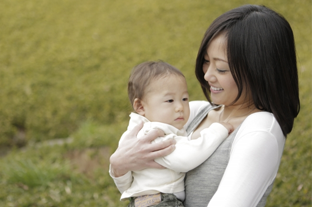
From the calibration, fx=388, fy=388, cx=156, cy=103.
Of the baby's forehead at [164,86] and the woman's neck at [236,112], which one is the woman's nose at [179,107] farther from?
the woman's neck at [236,112]

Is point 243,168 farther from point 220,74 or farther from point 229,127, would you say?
point 220,74

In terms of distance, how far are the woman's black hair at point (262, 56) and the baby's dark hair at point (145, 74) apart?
331 millimetres

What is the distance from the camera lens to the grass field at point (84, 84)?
4297 millimetres

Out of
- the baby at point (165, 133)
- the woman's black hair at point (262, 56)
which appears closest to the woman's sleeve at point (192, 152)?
the baby at point (165, 133)

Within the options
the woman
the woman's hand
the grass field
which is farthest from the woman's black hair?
the grass field

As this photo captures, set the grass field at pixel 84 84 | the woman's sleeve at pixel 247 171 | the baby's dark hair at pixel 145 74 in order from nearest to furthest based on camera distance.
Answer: the woman's sleeve at pixel 247 171 < the baby's dark hair at pixel 145 74 < the grass field at pixel 84 84

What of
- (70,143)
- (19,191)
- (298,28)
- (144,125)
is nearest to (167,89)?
(144,125)

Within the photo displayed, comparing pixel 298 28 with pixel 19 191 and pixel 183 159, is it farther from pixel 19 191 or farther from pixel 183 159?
pixel 183 159

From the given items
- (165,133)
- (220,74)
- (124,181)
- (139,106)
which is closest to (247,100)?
(220,74)

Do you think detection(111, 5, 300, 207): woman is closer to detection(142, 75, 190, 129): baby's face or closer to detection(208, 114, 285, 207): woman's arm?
detection(208, 114, 285, 207): woman's arm

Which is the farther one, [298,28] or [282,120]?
[298,28]

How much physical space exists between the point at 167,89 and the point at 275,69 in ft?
1.90

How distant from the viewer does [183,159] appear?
1912 mm

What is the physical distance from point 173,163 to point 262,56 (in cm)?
68
